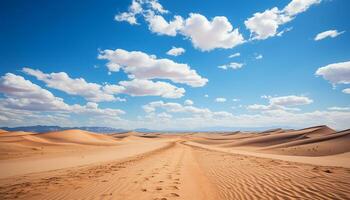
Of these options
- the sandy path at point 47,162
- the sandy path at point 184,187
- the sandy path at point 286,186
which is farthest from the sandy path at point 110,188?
the sandy path at point 47,162

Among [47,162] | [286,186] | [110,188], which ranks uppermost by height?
[286,186]

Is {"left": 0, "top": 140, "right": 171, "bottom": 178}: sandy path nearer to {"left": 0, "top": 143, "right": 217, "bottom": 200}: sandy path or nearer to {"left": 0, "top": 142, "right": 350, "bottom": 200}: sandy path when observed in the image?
Result: {"left": 0, "top": 142, "right": 350, "bottom": 200}: sandy path

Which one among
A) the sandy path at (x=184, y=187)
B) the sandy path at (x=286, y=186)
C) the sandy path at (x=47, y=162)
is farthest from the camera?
the sandy path at (x=47, y=162)

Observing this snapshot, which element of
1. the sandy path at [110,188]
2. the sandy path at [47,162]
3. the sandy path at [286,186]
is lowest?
the sandy path at [47,162]

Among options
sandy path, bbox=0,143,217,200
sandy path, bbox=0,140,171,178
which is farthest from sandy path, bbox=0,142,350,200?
sandy path, bbox=0,140,171,178

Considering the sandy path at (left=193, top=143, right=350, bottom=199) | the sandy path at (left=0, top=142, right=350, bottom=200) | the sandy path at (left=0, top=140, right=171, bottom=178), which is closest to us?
the sandy path at (left=193, top=143, right=350, bottom=199)

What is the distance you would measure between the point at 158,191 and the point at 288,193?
14.8ft

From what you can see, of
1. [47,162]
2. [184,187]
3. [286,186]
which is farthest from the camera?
[47,162]

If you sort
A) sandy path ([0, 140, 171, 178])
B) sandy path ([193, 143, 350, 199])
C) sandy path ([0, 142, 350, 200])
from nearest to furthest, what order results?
sandy path ([193, 143, 350, 199]) < sandy path ([0, 142, 350, 200]) < sandy path ([0, 140, 171, 178])

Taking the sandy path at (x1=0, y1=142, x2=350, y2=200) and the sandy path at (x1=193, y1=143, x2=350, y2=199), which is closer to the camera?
the sandy path at (x1=193, y1=143, x2=350, y2=199)

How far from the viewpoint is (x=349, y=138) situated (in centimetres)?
2789

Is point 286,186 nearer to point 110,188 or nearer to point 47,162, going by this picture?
point 110,188

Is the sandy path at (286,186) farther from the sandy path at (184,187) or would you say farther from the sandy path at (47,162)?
the sandy path at (47,162)

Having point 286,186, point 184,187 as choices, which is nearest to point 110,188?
point 184,187
